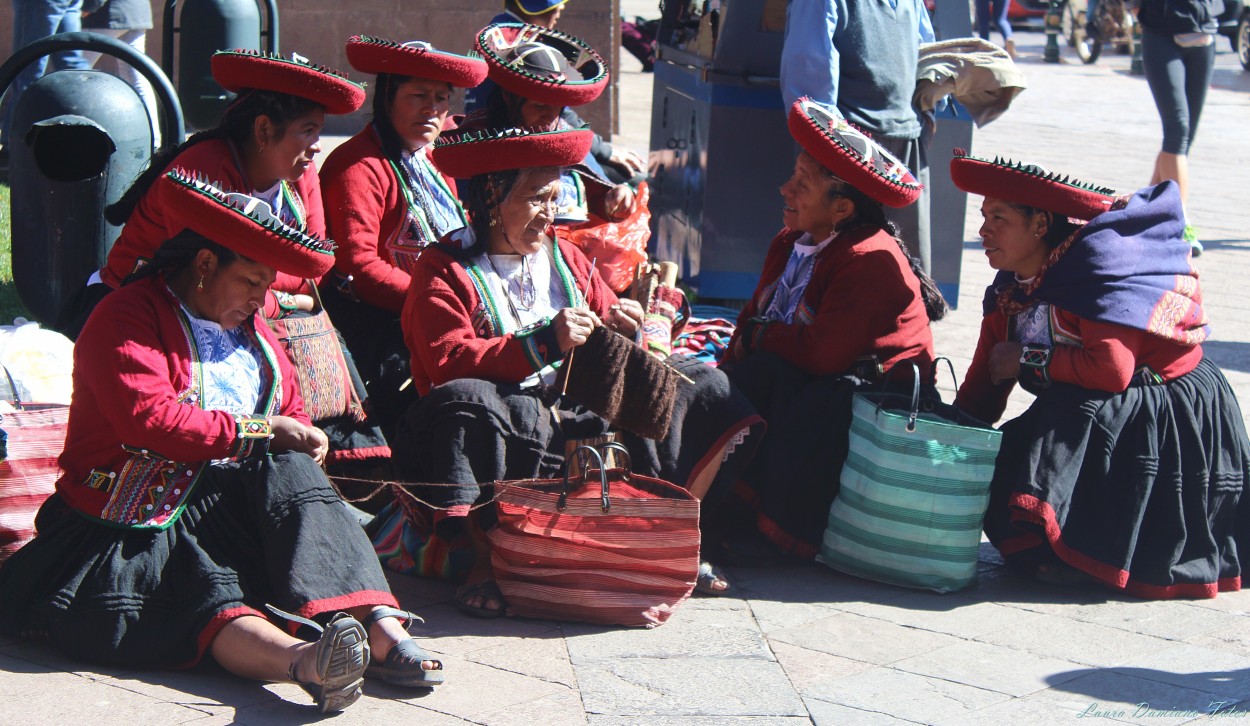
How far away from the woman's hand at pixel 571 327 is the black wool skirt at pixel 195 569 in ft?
2.44


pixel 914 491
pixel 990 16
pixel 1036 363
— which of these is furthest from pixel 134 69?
Result: pixel 990 16

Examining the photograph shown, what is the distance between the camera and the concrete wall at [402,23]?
33.9ft

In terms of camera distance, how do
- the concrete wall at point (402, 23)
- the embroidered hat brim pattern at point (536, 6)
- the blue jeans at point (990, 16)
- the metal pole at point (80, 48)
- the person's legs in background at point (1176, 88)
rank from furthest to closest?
the blue jeans at point (990, 16) < the concrete wall at point (402, 23) < the person's legs in background at point (1176, 88) < the embroidered hat brim pattern at point (536, 6) < the metal pole at point (80, 48)

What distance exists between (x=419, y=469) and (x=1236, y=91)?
57.5ft

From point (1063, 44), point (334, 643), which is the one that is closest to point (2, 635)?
point (334, 643)

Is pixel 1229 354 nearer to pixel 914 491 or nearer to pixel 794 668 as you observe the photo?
pixel 914 491

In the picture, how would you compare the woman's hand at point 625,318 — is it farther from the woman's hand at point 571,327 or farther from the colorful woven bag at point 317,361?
the colorful woven bag at point 317,361

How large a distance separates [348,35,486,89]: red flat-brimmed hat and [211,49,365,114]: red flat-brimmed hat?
45 cm

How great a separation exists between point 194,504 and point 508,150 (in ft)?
4.03

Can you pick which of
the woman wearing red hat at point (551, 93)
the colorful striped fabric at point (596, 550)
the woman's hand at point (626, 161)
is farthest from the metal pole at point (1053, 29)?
the colorful striped fabric at point (596, 550)

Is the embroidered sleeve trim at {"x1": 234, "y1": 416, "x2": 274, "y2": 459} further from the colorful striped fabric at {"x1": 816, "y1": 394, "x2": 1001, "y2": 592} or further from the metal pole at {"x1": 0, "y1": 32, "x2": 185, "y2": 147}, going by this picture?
the metal pole at {"x1": 0, "y1": 32, "x2": 185, "y2": 147}

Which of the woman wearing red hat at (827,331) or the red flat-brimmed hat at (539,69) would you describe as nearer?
the woman wearing red hat at (827,331)

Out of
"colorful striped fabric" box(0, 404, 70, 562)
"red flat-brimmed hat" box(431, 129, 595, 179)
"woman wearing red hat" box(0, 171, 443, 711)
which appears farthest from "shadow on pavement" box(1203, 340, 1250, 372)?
"colorful striped fabric" box(0, 404, 70, 562)

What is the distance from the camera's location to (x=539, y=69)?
4844mm
